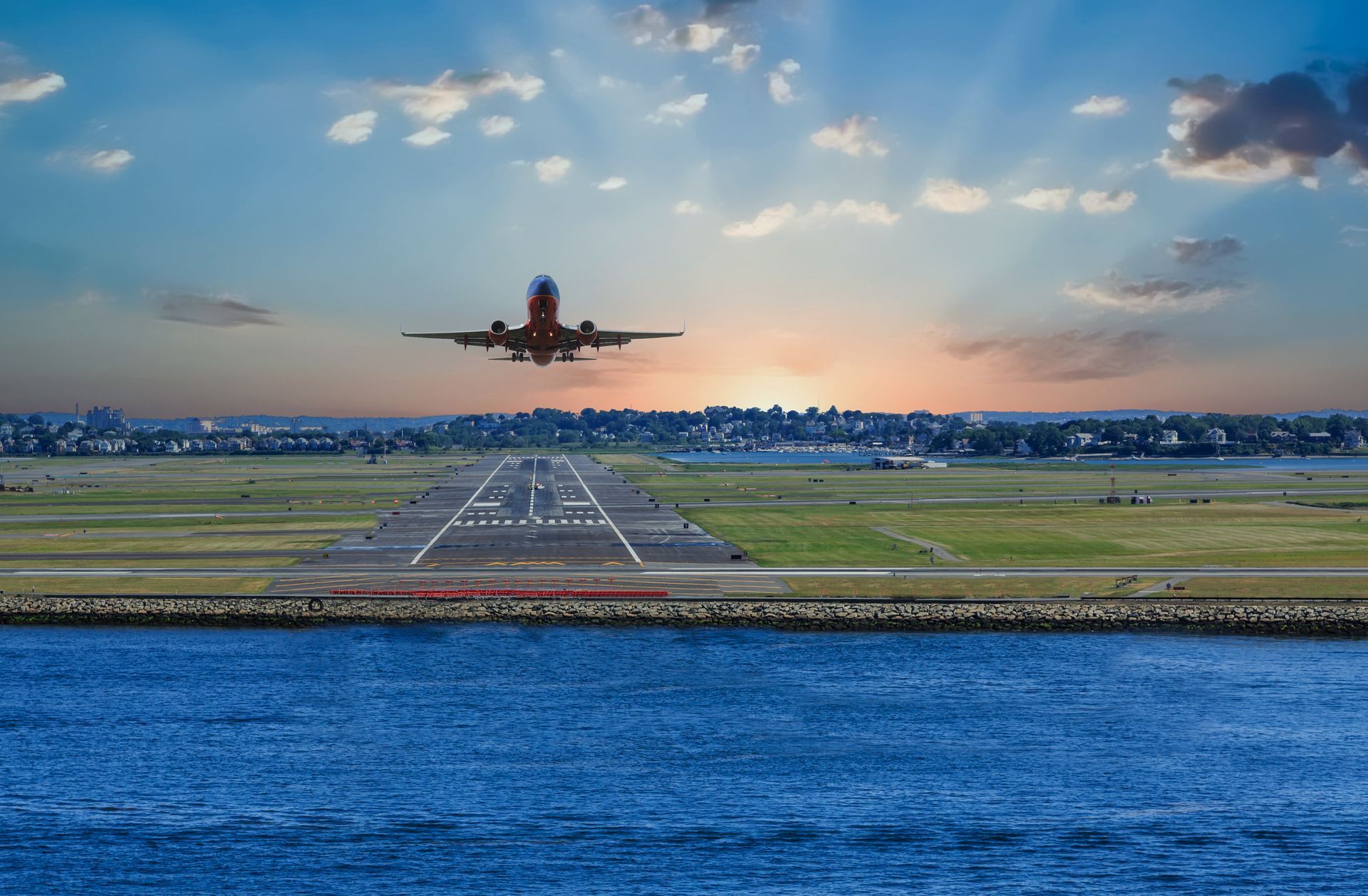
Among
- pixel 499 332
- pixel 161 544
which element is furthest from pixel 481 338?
pixel 161 544

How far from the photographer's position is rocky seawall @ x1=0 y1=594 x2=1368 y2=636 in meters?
82.8

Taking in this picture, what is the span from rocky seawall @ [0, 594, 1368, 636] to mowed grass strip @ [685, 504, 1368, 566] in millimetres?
18511

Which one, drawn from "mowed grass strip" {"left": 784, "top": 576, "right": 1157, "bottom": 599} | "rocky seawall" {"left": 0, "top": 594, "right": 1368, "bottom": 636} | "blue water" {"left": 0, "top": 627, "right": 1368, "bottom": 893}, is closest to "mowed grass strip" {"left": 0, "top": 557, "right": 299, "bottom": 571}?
"rocky seawall" {"left": 0, "top": 594, "right": 1368, "bottom": 636}

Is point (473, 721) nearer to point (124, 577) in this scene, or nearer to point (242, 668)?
point (242, 668)

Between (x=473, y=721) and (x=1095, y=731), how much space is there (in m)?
36.2

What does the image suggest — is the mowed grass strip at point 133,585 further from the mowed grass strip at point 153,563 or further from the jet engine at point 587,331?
the jet engine at point 587,331

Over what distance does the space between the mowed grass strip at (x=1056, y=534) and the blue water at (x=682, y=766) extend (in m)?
31.0

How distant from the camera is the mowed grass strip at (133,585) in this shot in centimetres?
9044

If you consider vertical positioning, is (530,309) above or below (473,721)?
above

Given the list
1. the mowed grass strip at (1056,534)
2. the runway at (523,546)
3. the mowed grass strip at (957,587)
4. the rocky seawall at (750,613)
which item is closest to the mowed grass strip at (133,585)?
the rocky seawall at (750,613)

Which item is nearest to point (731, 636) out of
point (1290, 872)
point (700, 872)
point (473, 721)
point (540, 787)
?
point (473, 721)

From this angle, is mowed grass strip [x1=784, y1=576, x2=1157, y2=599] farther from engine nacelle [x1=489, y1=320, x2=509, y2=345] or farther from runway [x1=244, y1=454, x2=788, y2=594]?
engine nacelle [x1=489, y1=320, x2=509, y2=345]

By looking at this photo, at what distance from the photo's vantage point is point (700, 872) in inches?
1666

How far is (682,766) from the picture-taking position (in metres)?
53.3
